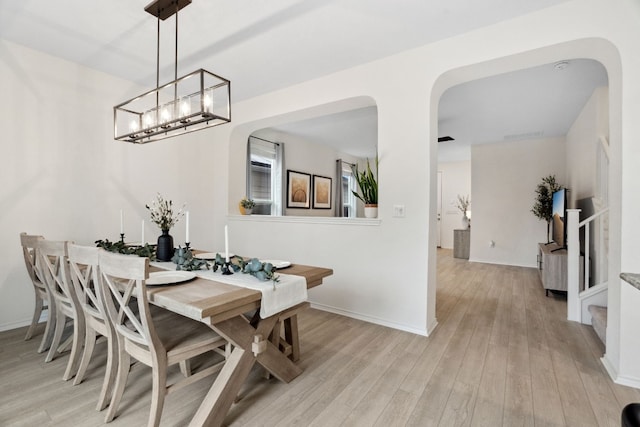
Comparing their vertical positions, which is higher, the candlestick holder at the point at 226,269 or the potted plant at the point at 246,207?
the potted plant at the point at 246,207

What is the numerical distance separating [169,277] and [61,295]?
1.04m

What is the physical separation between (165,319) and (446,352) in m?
2.03

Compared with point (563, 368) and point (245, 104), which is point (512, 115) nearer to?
point (563, 368)

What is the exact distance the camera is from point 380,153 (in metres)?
2.88

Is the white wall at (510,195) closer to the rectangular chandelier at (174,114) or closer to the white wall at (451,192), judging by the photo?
the white wall at (451,192)

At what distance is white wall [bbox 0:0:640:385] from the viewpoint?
6.34ft

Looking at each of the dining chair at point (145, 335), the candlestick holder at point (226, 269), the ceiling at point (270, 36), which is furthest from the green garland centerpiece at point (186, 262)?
the ceiling at point (270, 36)

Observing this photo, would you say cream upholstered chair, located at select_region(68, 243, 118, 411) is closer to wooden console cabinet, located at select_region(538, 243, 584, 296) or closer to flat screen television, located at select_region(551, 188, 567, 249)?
wooden console cabinet, located at select_region(538, 243, 584, 296)

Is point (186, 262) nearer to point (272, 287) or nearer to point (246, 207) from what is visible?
point (272, 287)

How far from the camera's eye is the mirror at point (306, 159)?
15.9 ft

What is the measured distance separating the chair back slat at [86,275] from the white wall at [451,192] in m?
8.15

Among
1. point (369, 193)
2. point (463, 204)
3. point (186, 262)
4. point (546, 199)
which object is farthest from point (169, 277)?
point (463, 204)

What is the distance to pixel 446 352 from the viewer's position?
2328 mm

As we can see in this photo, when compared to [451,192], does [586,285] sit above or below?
below
